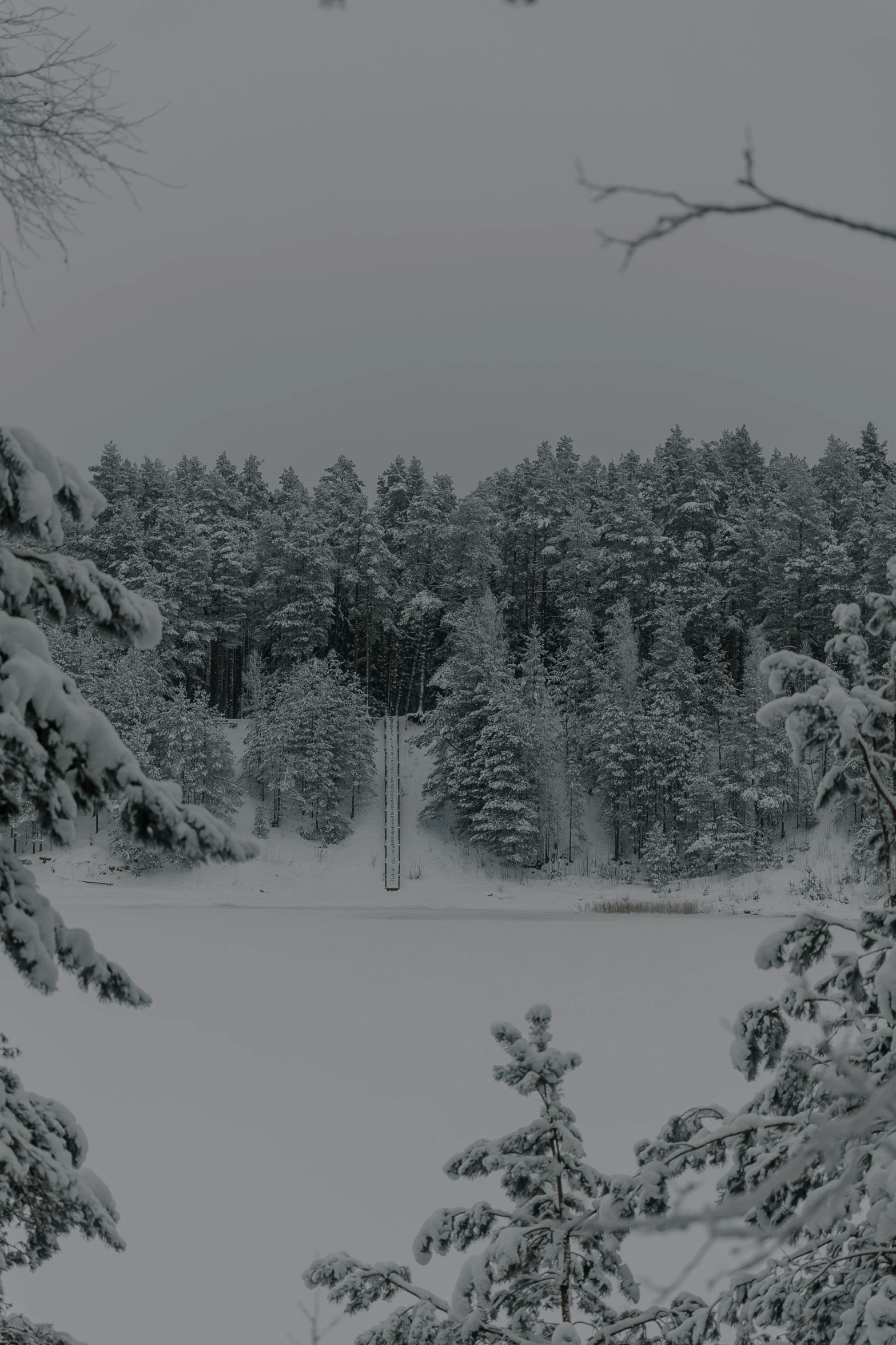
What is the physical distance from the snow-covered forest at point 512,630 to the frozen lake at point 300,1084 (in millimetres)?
11366

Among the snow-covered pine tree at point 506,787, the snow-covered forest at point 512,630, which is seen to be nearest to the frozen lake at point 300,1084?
the snow-covered pine tree at point 506,787

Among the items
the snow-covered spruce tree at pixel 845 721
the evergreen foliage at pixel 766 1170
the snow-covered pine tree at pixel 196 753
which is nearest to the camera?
the evergreen foliage at pixel 766 1170

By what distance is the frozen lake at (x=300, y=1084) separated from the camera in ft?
26.9

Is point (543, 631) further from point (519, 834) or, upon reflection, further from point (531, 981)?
point (531, 981)

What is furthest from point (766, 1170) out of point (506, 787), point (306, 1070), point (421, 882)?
point (506, 787)

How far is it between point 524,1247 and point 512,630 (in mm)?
36876

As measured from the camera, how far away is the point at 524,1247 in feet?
13.6

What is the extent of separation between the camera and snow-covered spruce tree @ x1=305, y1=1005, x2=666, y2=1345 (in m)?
4.27

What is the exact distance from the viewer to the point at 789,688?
13.6 feet

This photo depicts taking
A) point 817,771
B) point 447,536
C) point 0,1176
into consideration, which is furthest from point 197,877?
point 0,1176

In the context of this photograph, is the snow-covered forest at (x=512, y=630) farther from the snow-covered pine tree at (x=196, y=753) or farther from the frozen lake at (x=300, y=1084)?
the frozen lake at (x=300, y=1084)

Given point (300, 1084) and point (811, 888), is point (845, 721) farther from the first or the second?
point (811, 888)

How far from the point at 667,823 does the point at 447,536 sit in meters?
15.0

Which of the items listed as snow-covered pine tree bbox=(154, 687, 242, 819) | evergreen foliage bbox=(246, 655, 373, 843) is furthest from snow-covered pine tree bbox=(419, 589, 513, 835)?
snow-covered pine tree bbox=(154, 687, 242, 819)
